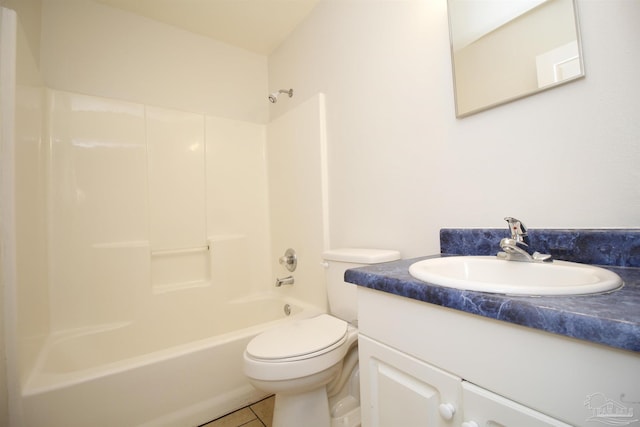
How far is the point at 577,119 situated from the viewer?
0.77 metres


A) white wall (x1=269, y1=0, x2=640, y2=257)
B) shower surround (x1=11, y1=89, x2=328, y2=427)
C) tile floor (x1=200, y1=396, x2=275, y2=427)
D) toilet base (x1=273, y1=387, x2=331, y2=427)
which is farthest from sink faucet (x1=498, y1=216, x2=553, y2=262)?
tile floor (x1=200, y1=396, x2=275, y2=427)

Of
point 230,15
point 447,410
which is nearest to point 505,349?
point 447,410

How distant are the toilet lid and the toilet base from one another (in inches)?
8.2

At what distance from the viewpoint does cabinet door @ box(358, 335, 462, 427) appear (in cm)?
58

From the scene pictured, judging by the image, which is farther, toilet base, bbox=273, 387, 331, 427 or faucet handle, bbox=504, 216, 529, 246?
toilet base, bbox=273, 387, 331, 427

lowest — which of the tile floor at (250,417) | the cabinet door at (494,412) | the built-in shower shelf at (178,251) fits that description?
the tile floor at (250,417)

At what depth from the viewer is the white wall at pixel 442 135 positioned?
2.34 ft

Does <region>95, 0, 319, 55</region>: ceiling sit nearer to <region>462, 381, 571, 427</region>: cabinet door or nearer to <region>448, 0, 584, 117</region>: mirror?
<region>448, 0, 584, 117</region>: mirror

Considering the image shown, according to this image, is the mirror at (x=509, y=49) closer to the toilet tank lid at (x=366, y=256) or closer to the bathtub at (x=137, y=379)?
the toilet tank lid at (x=366, y=256)

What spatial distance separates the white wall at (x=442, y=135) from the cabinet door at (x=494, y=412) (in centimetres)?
58

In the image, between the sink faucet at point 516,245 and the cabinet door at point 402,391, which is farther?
the sink faucet at point 516,245

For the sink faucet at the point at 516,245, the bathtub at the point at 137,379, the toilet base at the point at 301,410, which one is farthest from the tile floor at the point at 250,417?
the sink faucet at the point at 516,245

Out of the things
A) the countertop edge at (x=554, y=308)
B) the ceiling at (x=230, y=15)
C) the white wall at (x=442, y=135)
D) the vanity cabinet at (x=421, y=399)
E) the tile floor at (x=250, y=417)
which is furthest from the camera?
the ceiling at (x=230, y=15)

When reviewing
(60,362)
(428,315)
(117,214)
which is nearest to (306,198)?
(117,214)
